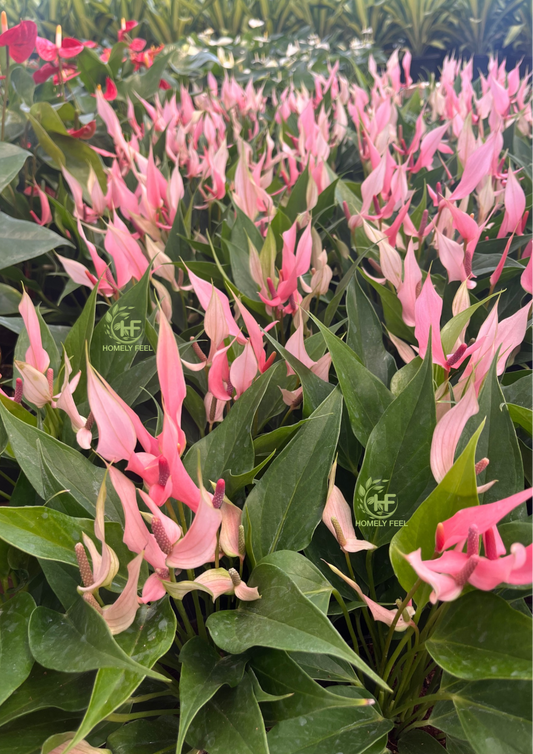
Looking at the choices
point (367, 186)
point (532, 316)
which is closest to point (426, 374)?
point (532, 316)

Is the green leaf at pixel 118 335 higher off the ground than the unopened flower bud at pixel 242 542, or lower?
higher

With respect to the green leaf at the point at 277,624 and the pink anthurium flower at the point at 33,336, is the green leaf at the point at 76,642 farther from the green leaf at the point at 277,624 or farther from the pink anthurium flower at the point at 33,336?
the pink anthurium flower at the point at 33,336

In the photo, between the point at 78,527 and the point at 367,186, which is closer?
the point at 78,527

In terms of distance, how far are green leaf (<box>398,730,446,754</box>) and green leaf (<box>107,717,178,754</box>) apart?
0.79 ft

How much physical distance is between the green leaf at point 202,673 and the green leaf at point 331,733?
0.06 metres

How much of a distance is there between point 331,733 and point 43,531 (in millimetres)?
321

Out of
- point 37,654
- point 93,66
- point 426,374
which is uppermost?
point 93,66

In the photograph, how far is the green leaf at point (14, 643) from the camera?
449 mm

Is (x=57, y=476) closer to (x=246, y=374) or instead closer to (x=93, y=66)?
(x=246, y=374)

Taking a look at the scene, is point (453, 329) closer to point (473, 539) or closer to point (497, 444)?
point (497, 444)

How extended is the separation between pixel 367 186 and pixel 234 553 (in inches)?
27.3

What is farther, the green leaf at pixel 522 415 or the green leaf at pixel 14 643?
the green leaf at pixel 522 415

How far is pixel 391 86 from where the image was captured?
2180 mm
